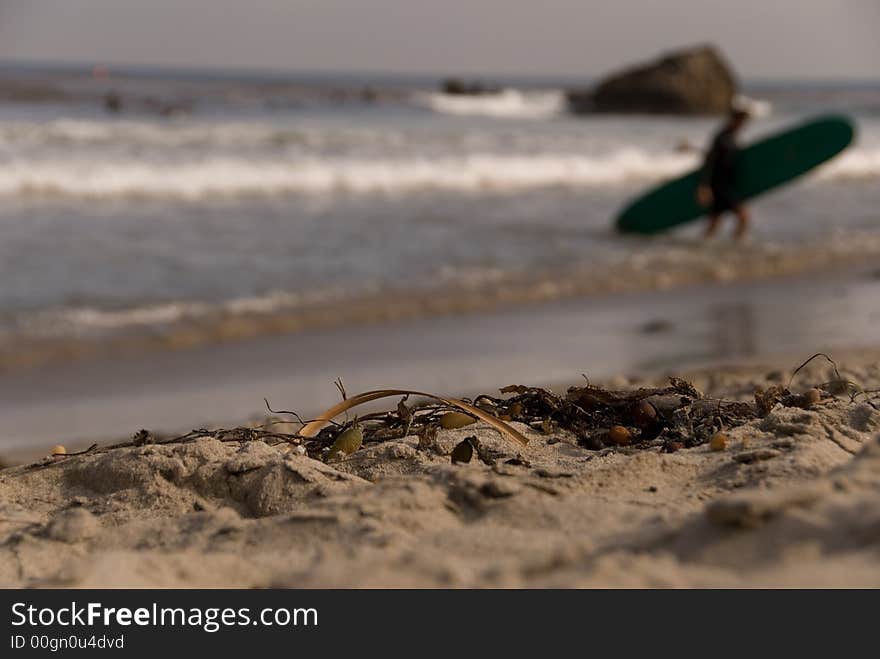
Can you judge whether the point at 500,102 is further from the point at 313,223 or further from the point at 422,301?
the point at 422,301

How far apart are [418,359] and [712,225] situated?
5151mm

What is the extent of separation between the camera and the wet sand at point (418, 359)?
13.6 ft

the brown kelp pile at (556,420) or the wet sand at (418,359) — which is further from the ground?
the wet sand at (418,359)

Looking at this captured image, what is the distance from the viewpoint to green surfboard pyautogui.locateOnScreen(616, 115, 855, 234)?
383 inches

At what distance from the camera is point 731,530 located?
5.06 feet

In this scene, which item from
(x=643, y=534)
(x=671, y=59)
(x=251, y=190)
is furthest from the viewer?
(x=671, y=59)

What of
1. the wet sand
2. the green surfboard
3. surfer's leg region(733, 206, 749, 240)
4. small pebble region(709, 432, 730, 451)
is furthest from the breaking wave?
small pebble region(709, 432, 730, 451)

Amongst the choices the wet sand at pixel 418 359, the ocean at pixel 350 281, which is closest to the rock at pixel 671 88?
the ocean at pixel 350 281

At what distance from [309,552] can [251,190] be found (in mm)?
9819

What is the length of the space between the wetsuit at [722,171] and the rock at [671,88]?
26.6 meters

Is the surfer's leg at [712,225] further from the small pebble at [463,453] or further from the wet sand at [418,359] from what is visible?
the small pebble at [463,453]

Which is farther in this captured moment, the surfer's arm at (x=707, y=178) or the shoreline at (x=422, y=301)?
the surfer's arm at (x=707, y=178)
